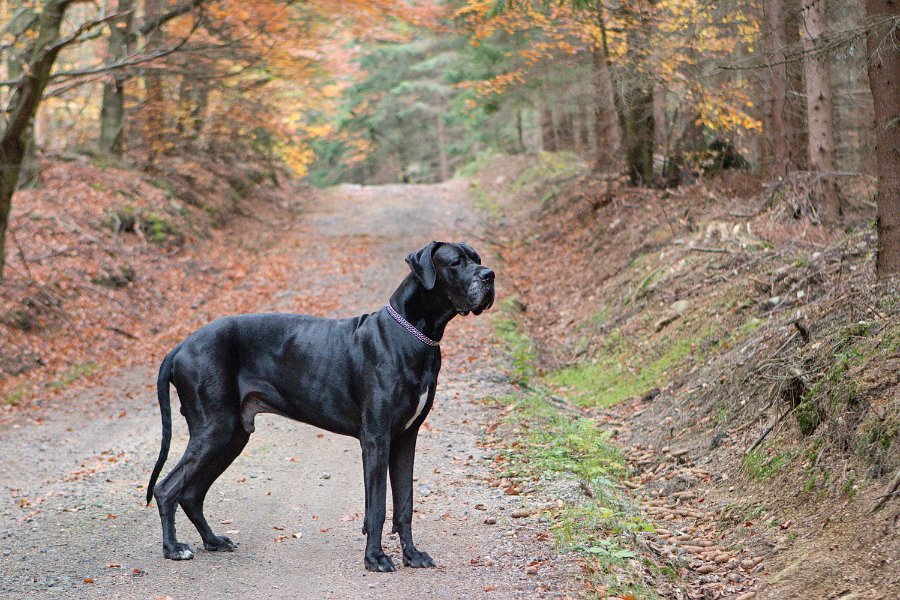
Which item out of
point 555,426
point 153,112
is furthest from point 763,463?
point 153,112

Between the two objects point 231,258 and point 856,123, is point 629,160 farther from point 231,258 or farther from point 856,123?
point 231,258

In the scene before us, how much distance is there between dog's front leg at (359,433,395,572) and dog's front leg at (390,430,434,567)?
Answer: 6.6 inches

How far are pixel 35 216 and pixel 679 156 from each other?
13.4 m

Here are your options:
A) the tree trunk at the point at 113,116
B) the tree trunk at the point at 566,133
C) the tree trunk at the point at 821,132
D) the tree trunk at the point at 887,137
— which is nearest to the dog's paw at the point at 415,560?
the tree trunk at the point at 887,137

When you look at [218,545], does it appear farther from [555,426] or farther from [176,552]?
[555,426]

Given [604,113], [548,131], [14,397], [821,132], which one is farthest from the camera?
[548,131]

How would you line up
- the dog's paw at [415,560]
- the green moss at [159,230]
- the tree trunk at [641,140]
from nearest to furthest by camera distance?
1. the dog's paw at [415,560]
2. the tree trunk at [641,140]
3. the green moss at [159,230]

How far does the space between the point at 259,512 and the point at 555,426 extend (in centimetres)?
334

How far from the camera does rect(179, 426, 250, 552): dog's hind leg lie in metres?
5.93

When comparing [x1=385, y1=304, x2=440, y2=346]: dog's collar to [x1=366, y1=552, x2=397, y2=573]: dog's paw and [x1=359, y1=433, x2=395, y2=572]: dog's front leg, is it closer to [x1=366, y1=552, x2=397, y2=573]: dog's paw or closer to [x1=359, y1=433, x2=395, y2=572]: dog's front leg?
[x1=359, y1=433, x2=395, y2=572]: dog's front leg

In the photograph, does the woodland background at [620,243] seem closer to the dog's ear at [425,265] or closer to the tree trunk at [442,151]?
the dog's ear at [425,265]

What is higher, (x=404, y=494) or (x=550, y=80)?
(x=550, y=80)

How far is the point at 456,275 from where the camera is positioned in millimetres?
5480

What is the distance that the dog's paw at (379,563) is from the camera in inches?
216
